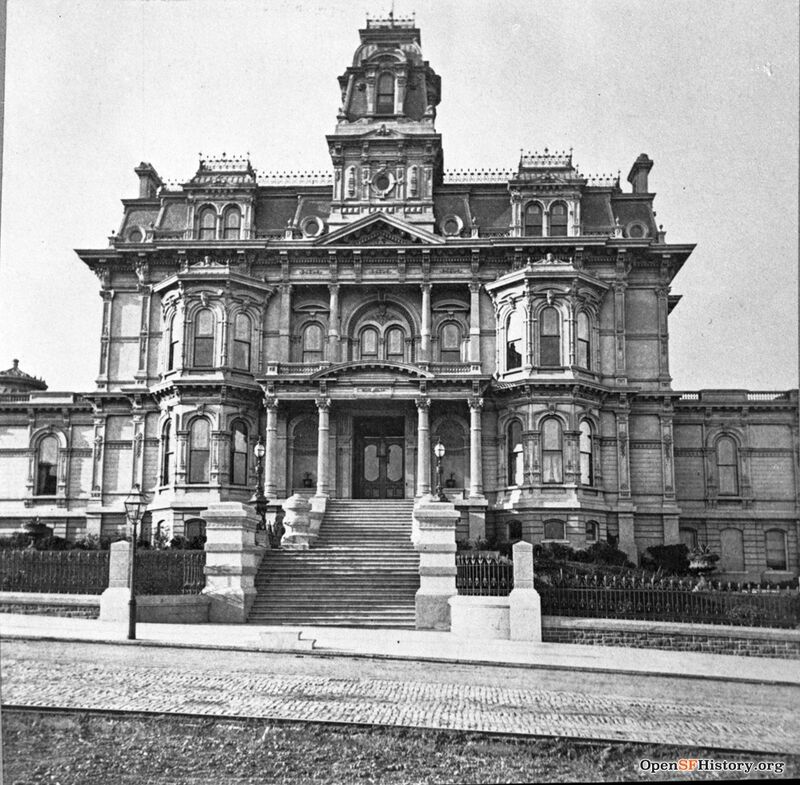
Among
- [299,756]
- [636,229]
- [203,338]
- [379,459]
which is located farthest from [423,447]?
[299,756]

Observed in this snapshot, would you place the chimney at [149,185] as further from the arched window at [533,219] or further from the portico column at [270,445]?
the arched window at [533,219]

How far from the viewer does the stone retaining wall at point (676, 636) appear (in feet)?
57.8

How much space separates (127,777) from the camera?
32.9 feet

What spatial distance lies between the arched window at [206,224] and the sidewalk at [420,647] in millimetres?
18128

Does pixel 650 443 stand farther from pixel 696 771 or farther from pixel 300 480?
pixel 696 771

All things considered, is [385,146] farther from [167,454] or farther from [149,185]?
[167,454]

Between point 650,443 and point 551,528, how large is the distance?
5018 millimetres

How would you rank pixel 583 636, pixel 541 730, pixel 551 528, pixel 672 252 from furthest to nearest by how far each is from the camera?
pixel 672 252
pixel 551 528
pixel 583 636
pixel 541 730

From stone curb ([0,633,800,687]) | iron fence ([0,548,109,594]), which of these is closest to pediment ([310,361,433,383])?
iron fence ([0,548,109,594])

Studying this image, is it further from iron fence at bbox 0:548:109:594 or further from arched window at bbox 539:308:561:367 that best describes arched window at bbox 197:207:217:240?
iron fence at bbox 0:548:109:594

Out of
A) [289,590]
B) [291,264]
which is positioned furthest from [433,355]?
[289,590]

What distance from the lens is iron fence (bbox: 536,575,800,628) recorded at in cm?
1931

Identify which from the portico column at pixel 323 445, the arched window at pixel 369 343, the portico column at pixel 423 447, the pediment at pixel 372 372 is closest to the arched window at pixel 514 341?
the pediment at pixel 372 372

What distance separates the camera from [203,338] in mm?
33375
